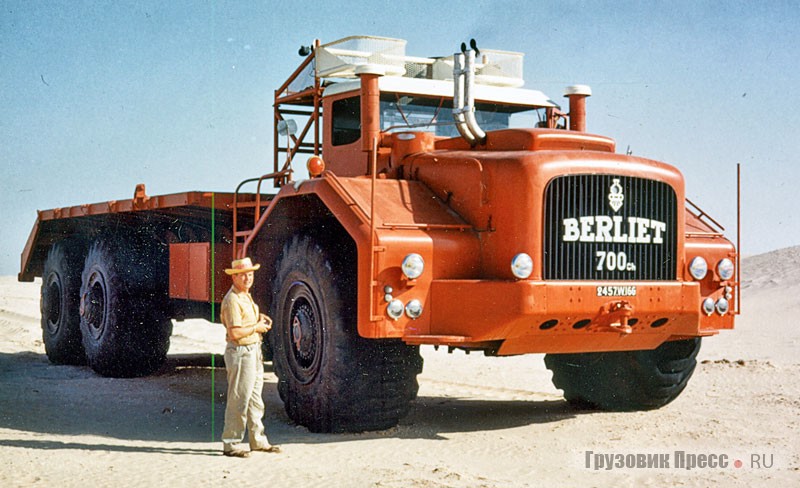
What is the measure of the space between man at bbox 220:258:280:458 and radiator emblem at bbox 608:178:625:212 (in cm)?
264

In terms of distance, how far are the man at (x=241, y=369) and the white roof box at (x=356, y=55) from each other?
2.61 m

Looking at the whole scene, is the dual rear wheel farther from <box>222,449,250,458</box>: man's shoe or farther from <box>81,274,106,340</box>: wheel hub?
<box>222,449,250,458</box>: man's shoe

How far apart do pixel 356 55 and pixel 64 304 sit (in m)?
6.59

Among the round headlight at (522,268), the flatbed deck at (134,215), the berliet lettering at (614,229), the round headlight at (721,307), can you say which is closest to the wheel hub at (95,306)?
the flatbed deck at (134,215)

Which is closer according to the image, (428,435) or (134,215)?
(428,435)

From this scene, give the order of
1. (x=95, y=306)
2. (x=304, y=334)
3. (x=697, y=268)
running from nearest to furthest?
(x=304, y=334), (x=697, y=268), (x=95, y=306)

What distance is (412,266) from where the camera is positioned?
7363 mm

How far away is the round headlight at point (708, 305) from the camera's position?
A: 8.51 m

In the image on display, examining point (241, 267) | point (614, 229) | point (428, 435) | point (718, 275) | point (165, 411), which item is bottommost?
point (165, 411)

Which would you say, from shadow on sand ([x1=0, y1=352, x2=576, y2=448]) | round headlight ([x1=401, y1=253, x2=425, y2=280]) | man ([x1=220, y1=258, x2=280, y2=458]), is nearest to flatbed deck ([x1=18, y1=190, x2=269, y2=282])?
shadow on sand ([x1=0, y1=352, x2=576, y2=448])

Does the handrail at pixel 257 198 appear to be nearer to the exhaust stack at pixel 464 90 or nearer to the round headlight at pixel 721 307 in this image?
the exhaust stack at pixel 464 90

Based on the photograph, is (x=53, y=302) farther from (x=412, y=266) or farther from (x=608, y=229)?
(x=608, y=229)

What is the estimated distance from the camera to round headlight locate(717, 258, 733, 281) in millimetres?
8625

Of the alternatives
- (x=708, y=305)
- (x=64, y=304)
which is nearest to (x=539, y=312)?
(x=708, y=305)
